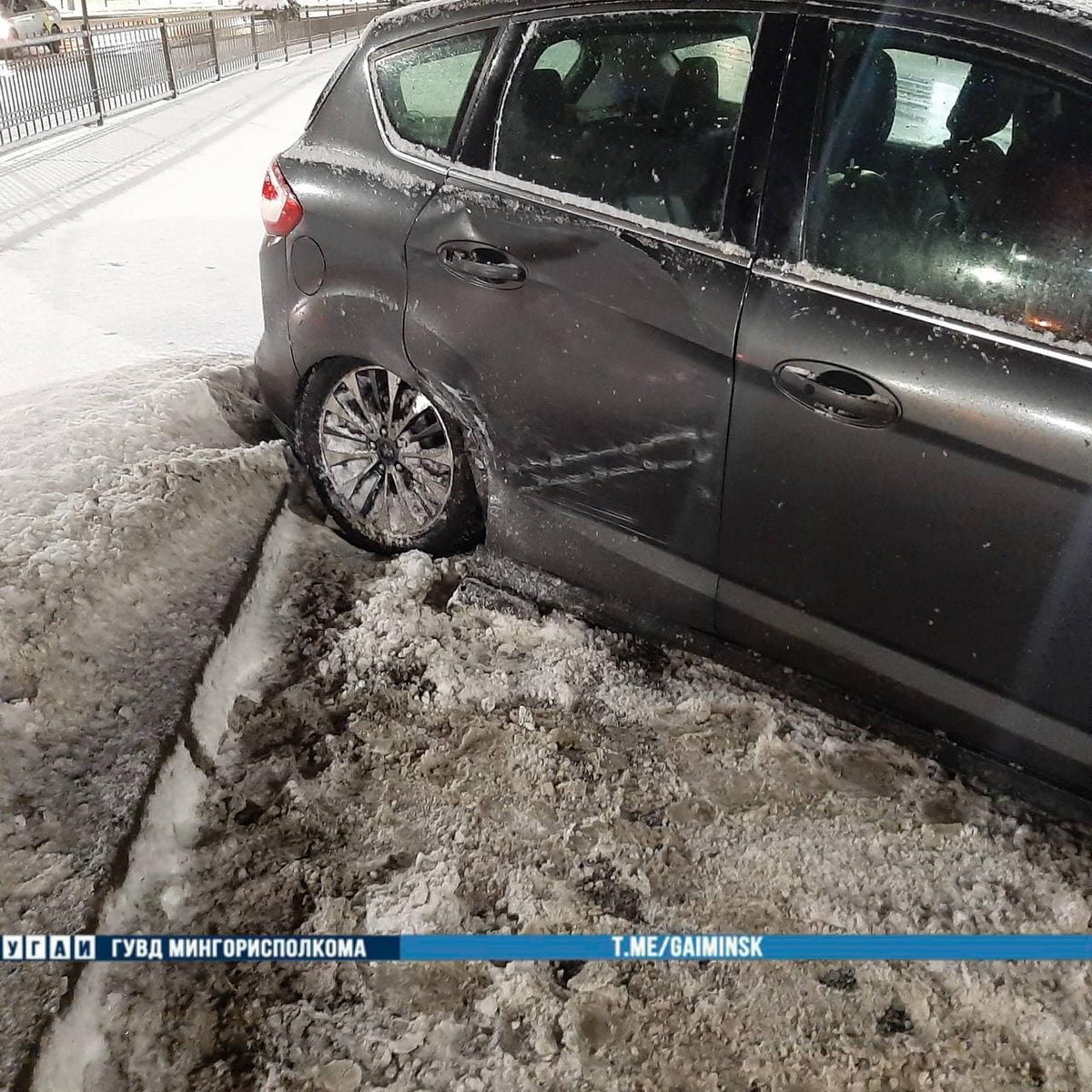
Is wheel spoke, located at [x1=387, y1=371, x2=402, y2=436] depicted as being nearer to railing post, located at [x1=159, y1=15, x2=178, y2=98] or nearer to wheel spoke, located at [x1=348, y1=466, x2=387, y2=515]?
wheel spoke, located at [x1=348, y1=466, x2=387, y2=515]

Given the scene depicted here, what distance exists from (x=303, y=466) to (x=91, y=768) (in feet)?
4.99

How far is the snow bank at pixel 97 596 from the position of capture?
2162 mm

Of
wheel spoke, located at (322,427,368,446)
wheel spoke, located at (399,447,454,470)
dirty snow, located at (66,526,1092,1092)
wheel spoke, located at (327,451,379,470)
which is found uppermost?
wheel spoke, located at (399,447,454,470)

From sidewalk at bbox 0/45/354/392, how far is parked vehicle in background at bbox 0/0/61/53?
464 inches

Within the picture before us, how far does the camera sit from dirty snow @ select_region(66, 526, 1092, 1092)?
1903mm

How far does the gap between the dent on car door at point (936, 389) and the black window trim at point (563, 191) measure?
3.9 inches

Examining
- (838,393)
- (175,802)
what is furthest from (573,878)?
(838,393)

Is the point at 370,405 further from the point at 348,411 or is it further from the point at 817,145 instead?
the point at 817,145

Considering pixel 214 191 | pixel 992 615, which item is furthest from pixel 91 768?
pixel 214 191

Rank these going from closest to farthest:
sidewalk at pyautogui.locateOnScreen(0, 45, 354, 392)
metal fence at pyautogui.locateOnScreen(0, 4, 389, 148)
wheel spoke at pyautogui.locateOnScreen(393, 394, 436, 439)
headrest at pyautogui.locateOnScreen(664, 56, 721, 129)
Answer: headrest at pyautogui.locateOnScreen(664, 56, 721, 129), wheel spoke at pyautogui.locateOnScreen(393, 394, 436, 439), sidewalk at pyautogui.locateOnScreen(0, 45, 354, 392), metal fence at pyautogui.locateOnScreen(0, 4, 389, 148)

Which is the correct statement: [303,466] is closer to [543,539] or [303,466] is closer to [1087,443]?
[543,539]

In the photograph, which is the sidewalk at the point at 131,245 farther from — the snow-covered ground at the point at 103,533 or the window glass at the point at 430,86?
the window glass at the point at 430,86

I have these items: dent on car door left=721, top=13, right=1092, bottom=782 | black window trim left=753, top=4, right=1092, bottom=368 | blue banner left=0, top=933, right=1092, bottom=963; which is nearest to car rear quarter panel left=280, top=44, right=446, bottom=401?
black window trim left=753, top=4, right=1092, bottom=368

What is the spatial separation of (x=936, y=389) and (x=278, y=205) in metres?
2.24
